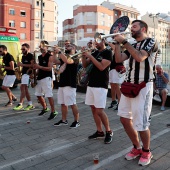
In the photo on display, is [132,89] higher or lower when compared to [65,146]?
higher

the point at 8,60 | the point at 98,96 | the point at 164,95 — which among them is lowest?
the point at 164,95

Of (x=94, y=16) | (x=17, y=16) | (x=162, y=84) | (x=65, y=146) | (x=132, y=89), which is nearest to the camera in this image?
(x=132, y=89)

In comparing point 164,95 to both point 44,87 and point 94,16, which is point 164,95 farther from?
point 94,16

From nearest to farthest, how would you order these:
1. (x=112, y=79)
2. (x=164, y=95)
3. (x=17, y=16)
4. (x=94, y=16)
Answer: (x=112, y=79) < (x=164, y=95) < (x=17, y=16) < (x=94, y=16)

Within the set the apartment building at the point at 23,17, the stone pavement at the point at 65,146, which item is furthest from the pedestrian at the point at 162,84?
the apartment building at the point at 23,17

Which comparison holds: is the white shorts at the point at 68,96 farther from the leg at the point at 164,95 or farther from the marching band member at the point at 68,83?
the leg at the point at 164,95

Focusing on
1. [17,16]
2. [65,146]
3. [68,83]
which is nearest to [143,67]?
[65,146]

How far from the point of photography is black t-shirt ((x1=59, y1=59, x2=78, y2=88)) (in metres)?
5.30

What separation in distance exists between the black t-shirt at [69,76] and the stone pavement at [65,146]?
101 centimetres

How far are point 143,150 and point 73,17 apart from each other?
233 ft

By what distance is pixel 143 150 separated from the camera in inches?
137

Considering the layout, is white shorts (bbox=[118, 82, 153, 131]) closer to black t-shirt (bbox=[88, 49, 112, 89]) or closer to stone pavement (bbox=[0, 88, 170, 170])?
stone pavement (bbox=[0, 88, 170, 170])

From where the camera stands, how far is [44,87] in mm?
6199

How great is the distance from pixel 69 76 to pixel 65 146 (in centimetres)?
173
